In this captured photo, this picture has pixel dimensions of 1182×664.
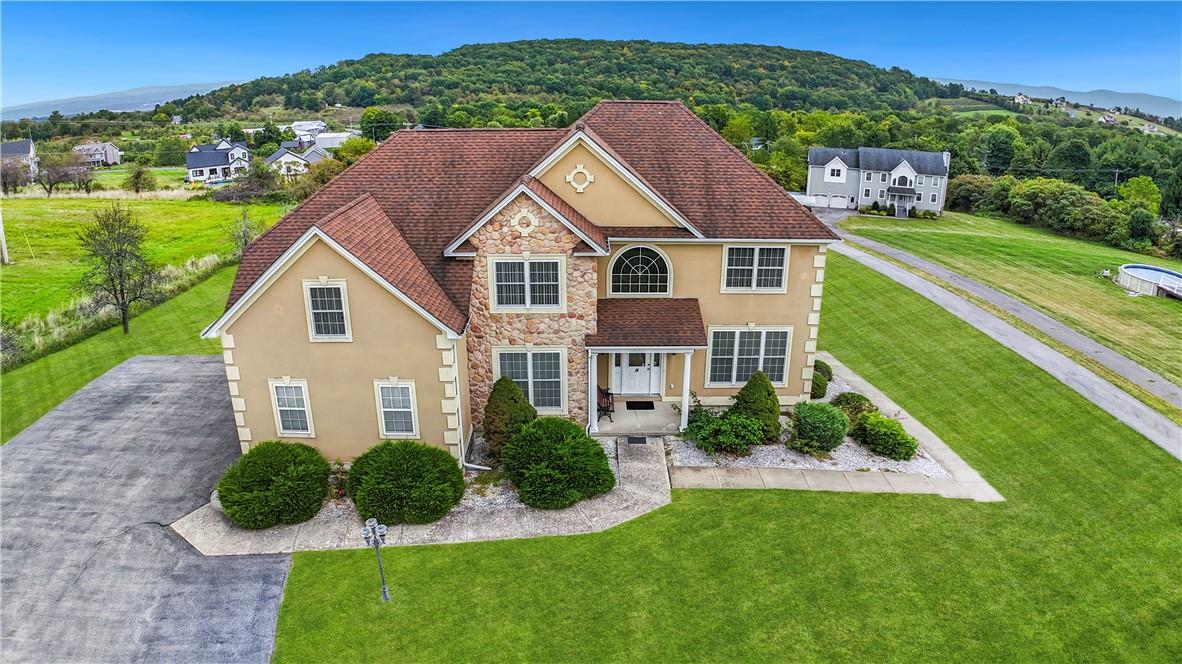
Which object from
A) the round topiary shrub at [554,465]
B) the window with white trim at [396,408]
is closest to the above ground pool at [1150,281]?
the round topiary shrub at [554,465]

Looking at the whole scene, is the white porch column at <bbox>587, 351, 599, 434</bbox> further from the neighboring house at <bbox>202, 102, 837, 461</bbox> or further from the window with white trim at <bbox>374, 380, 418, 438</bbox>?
the window with white trim at <bbox>374, 380, 418, 438</bbox>

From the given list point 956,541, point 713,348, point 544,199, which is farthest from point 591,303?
point 956,541

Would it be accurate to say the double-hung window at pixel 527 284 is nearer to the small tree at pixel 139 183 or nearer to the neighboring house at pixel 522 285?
the neighboring house at pixel 522 285

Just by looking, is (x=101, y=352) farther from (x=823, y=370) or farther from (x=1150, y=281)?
(x=1150, y=281)

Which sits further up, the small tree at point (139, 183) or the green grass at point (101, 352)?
the small tree at point (139, 183)

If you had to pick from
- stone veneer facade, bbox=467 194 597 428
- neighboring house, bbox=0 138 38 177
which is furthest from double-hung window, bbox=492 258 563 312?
neighboring house, bbox=0 138 38 177
